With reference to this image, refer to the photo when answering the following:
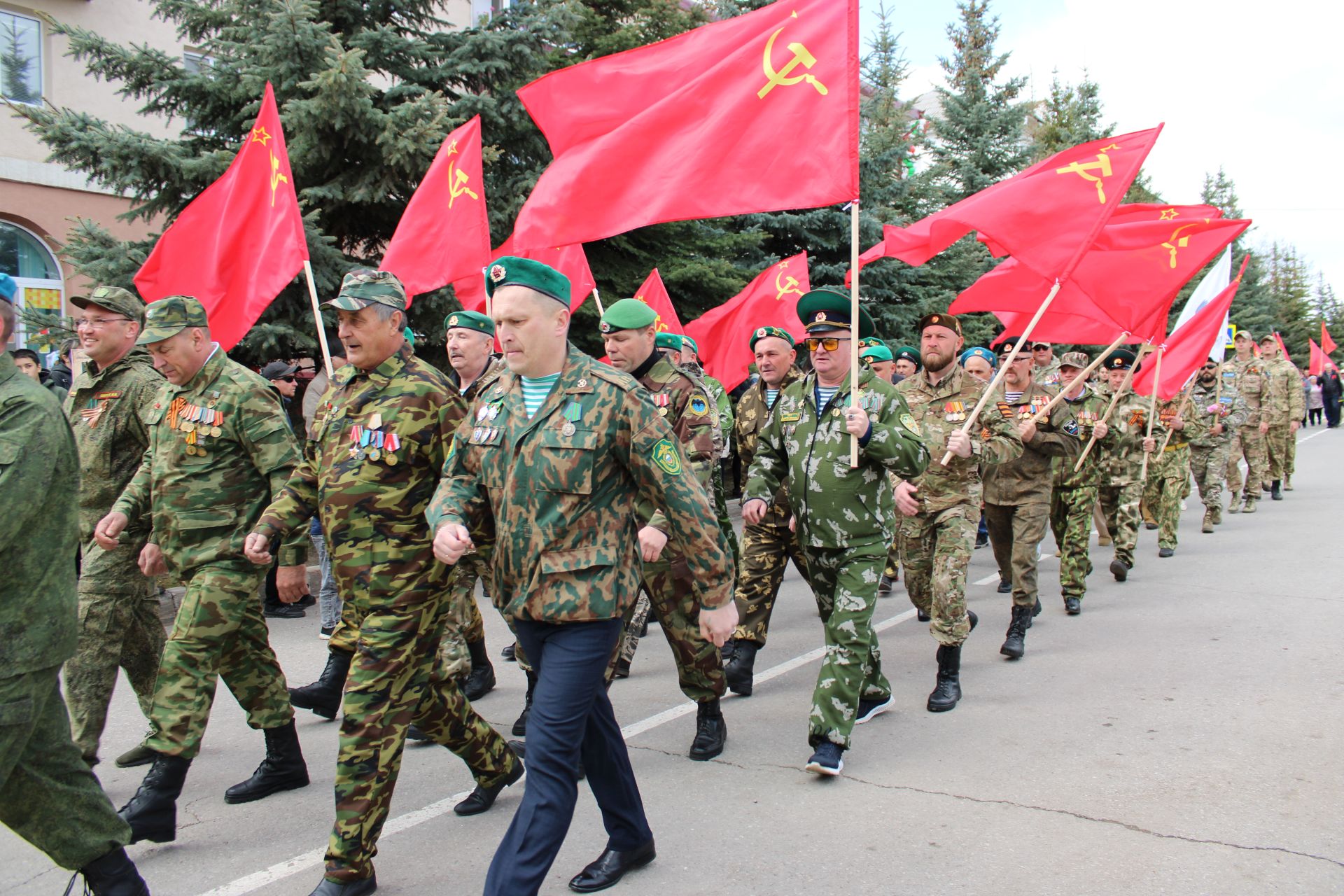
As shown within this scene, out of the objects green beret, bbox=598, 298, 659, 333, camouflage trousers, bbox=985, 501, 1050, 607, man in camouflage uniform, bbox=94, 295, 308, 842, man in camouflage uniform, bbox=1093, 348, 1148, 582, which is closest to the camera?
man in camouflage uniform, bbox=94, 295, 308, 842

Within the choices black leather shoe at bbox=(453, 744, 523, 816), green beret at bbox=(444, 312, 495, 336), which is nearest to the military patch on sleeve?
black leather shoe at bbox=(453, 744, 523, 816)

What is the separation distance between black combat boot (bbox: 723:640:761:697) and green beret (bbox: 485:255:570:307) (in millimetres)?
3098

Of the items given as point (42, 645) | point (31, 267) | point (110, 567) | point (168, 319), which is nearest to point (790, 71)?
point (168, 319)

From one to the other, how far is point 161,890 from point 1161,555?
33.4 ft

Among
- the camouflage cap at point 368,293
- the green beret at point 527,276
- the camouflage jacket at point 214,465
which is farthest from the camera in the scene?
the camouflage jacket at point 214,465

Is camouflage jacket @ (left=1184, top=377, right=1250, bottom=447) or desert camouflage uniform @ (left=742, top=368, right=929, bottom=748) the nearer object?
desert camouflage uniform @ (left=742, top=368, right=929, bottom=748)

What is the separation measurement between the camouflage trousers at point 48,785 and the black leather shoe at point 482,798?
1.40m

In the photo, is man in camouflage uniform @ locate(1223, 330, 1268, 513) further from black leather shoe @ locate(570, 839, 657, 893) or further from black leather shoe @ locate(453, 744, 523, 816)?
black leather shoe @ locate(570, 839, 657, 893)

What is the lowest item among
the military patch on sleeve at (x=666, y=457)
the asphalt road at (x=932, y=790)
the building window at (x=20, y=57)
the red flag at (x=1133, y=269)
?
the asphalt road at (x=932, y=790)

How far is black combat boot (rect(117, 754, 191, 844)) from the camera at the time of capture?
3.90 metres

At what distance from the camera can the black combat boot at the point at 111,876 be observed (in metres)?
3.19

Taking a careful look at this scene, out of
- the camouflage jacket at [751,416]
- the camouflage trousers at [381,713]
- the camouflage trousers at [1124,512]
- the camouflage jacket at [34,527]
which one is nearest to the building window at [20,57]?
the camouflage jacket at [751,416]

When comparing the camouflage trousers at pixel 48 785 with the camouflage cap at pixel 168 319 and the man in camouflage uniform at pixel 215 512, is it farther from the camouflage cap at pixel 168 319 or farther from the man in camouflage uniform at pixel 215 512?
the camouflage cap at pixel 168 319

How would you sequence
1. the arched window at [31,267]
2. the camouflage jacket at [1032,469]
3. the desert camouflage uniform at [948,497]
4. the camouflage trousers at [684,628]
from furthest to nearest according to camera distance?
the arched window at [31,267]
the camouflage jacket at [1032,469]
the desert camouflage uniform at [948,497]
the camouflage trousers at [684,628]
